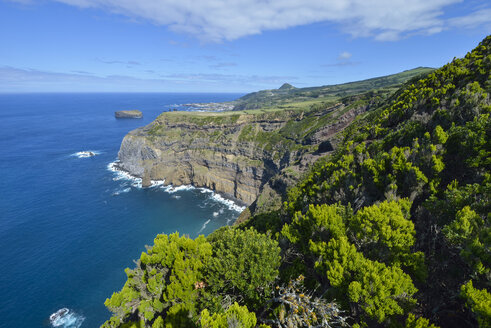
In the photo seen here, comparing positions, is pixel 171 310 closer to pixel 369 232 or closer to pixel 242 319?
pixel 242 319

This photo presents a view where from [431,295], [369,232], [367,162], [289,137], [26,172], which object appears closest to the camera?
[431,295]

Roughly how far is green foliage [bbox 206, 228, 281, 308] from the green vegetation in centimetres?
11

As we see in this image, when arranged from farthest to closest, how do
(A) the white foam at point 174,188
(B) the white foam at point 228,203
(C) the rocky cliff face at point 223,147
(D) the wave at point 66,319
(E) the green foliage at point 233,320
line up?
(A) the white foam at point 174,188 → (C) the rocky cliff face at point 223,147 → (B) the white foam at point 228,203 → (D) the wave at point 66,319 → (E) the green foliage at point 233,320

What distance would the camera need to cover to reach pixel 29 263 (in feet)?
218

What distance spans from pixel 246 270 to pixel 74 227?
9057 centimetres

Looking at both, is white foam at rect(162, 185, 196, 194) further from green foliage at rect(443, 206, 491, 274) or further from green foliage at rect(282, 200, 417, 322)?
green foliage at rect(443, 206, 491, 274)

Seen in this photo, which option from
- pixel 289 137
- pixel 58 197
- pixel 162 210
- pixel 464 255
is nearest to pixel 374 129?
pixel 464 255

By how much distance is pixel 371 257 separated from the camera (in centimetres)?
1761

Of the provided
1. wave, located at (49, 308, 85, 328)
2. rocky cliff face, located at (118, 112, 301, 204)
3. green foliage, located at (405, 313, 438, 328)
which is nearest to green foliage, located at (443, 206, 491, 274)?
green foliage, located at (405, 313, 438, 328)

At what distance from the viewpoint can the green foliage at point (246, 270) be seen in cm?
1892

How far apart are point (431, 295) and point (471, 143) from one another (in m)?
15.1

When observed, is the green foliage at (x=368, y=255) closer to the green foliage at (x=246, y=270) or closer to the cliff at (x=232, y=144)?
the green foliage at (x=246, y=270)

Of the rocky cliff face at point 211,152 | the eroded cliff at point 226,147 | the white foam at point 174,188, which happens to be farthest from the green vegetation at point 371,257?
the white foam at point 174,188

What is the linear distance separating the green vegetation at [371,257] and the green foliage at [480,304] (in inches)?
1.9
